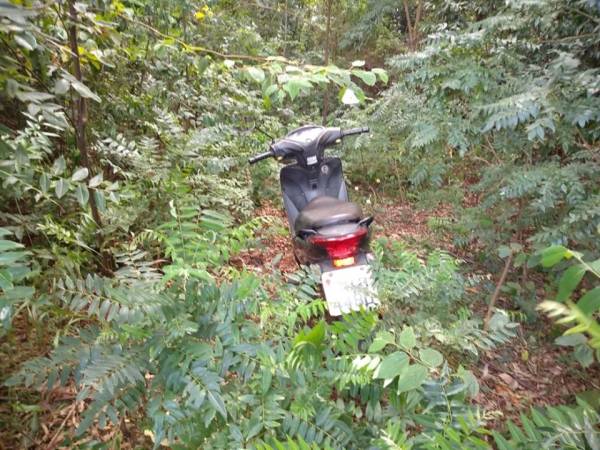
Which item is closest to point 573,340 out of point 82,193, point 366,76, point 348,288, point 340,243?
point 348,288

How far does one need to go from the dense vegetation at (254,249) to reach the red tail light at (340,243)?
0.20 meters

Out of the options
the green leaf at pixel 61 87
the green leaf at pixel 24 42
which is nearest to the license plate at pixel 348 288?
the green leaf at pixel 61 87

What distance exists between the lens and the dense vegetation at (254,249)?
1174 millimetres

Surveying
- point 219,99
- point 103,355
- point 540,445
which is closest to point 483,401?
point 540,445

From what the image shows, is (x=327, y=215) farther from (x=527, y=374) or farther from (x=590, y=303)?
(x=590, y=303)

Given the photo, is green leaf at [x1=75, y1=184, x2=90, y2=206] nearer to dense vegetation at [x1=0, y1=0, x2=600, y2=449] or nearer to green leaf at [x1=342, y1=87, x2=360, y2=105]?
dense vegetation at [x1=0, y1=0, x2=600, y2=449]

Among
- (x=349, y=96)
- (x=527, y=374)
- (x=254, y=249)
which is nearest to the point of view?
(x=349, y=96)

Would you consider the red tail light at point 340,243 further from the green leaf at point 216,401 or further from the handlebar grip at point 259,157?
the green leaf at point 216,401

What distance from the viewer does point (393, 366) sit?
1.14 metres

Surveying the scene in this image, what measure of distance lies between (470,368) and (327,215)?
1.32 meters

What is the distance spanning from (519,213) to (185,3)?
3.38m

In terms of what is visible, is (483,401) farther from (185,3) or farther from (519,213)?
(185,3)

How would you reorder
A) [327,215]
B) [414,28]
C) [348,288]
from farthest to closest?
[414,28] < [327,215] < [348,288]

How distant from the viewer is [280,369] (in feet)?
4.28
